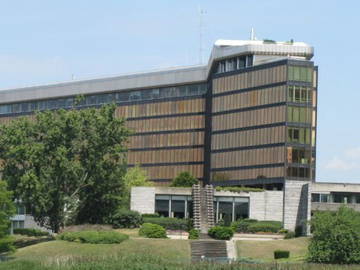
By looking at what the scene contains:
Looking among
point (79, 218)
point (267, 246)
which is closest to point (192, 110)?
point (79, 218)

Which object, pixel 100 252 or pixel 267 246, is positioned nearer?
pixel 100 252

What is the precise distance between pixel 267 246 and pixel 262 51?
53.5 m

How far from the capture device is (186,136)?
17050 centimetres

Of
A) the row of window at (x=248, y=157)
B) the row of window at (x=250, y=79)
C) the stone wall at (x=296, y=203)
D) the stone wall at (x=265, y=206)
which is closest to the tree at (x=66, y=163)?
the stone wall at (x=265, y=206)

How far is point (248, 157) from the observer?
144 meters

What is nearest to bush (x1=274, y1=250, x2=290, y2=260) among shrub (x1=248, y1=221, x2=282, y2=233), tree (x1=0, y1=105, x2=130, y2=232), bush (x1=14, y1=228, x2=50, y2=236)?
shrub (x1=248, y1=221, x2=282, y2=233)

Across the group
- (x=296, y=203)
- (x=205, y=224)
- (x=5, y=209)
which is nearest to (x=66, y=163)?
(x=5, y=209)

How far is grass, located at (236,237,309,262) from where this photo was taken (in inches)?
3642

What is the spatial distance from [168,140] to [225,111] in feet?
82.8

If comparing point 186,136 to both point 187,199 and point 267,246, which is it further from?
point 267,246

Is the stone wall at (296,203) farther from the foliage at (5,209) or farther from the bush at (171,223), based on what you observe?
the foliage at (5,209)

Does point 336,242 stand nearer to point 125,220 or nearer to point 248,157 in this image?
point 125,220

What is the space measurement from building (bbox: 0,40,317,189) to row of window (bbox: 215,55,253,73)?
0.19 m

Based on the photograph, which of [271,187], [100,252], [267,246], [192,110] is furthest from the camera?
[192,110]
